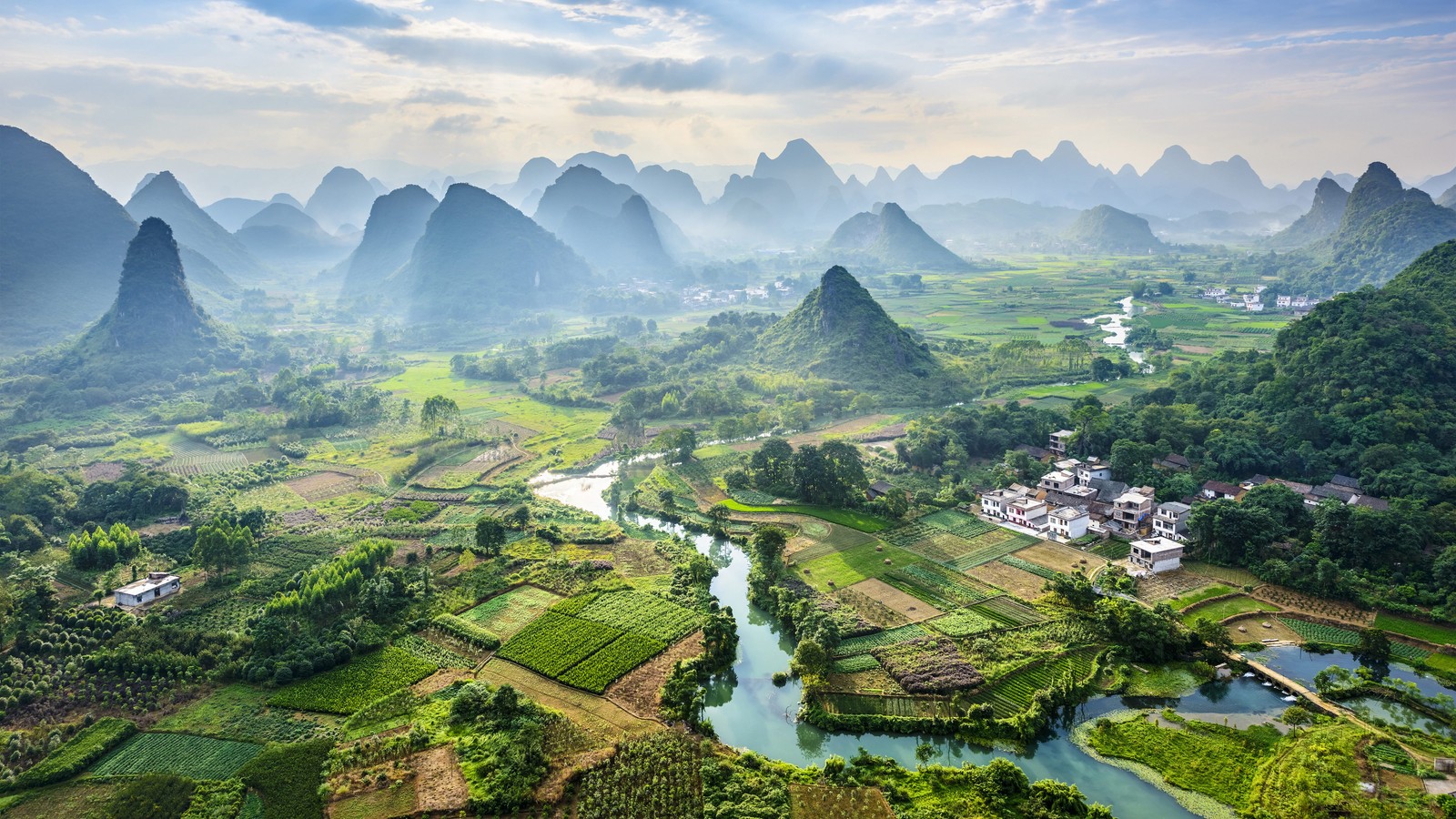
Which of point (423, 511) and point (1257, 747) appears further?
point (423, 511)

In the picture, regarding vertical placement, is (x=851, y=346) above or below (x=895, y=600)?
above

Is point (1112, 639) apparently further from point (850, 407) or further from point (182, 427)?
point (182, 427)

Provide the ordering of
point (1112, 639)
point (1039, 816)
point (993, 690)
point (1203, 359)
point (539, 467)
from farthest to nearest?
point (1203, 359), point (539, 467), point (1112, 639), point (993, 690), point (1039, 816)

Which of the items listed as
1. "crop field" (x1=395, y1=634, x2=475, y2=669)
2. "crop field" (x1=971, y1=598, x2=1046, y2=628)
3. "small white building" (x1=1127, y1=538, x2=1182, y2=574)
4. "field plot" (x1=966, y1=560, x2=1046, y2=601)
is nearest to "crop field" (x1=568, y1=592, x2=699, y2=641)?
"crop field" (x1=395, y1=634, x2=475, y2=669)

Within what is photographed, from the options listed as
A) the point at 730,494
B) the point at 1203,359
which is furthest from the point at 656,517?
the point at 1203,359

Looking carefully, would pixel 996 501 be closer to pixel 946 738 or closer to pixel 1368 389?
pixel 946 738

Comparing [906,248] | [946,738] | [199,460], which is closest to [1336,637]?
[946,738]
